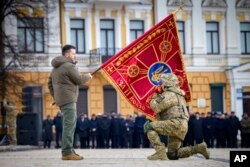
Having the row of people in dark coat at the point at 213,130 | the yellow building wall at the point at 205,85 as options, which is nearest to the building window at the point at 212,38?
the yellow building wall at the point at 205,85

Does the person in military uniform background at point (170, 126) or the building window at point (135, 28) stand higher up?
the building window at point (135, 28)

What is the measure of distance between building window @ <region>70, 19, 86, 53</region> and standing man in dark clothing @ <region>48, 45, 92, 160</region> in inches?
992

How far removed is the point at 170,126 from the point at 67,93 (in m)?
1.85

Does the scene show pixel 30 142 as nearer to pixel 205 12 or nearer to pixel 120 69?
pixel 120 69

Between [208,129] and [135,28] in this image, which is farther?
[135,28]

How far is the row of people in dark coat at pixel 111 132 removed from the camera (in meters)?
27.3

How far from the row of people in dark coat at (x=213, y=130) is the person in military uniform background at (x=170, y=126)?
16447 millimetres

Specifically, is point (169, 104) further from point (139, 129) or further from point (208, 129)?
point (208, 129)

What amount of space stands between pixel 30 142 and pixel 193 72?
15203 millimetres

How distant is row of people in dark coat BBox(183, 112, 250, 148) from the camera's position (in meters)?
27.4

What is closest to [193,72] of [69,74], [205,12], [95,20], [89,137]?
[205,12]

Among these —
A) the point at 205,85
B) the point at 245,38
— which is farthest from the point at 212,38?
the point at 205,85

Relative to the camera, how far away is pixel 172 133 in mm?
10789

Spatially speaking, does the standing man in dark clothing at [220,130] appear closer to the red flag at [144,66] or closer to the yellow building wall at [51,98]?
the yellow building wall at [51,98]
